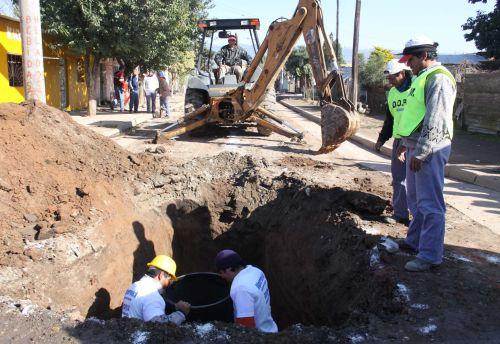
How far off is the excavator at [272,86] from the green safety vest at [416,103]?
4.09 meters

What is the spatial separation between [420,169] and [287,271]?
2697 mm

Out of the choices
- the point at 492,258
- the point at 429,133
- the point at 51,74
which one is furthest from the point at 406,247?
the point at 51,74

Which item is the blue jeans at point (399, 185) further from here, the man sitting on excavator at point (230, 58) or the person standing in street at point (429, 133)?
the man sitting on excavator at point (230, 58)

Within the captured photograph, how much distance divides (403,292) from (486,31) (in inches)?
772

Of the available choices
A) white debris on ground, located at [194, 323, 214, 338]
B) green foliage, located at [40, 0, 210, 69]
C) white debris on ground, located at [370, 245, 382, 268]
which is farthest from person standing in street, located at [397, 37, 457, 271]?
green foliage, located at [40, 0, 210, 69]

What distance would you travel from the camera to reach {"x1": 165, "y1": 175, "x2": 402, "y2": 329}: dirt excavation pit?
173 inches

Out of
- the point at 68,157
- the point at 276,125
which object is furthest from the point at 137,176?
the point at 276,125

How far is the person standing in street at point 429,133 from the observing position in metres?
3.81

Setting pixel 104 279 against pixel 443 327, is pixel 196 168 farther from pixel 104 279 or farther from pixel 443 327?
pixel 443 327

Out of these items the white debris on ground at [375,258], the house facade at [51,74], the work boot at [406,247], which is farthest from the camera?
the house facade at [51,74]

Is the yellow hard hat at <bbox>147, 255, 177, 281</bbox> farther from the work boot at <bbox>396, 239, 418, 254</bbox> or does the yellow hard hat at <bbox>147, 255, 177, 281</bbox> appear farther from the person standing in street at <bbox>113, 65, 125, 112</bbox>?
the person standing in street at <bbox>113, 65, 125, 112</bbox>

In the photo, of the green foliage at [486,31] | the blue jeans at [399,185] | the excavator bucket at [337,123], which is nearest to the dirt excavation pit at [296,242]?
the blue jeans at [399,185]

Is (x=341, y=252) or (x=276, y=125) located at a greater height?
(x=276, y=125)

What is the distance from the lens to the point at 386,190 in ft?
23.4
